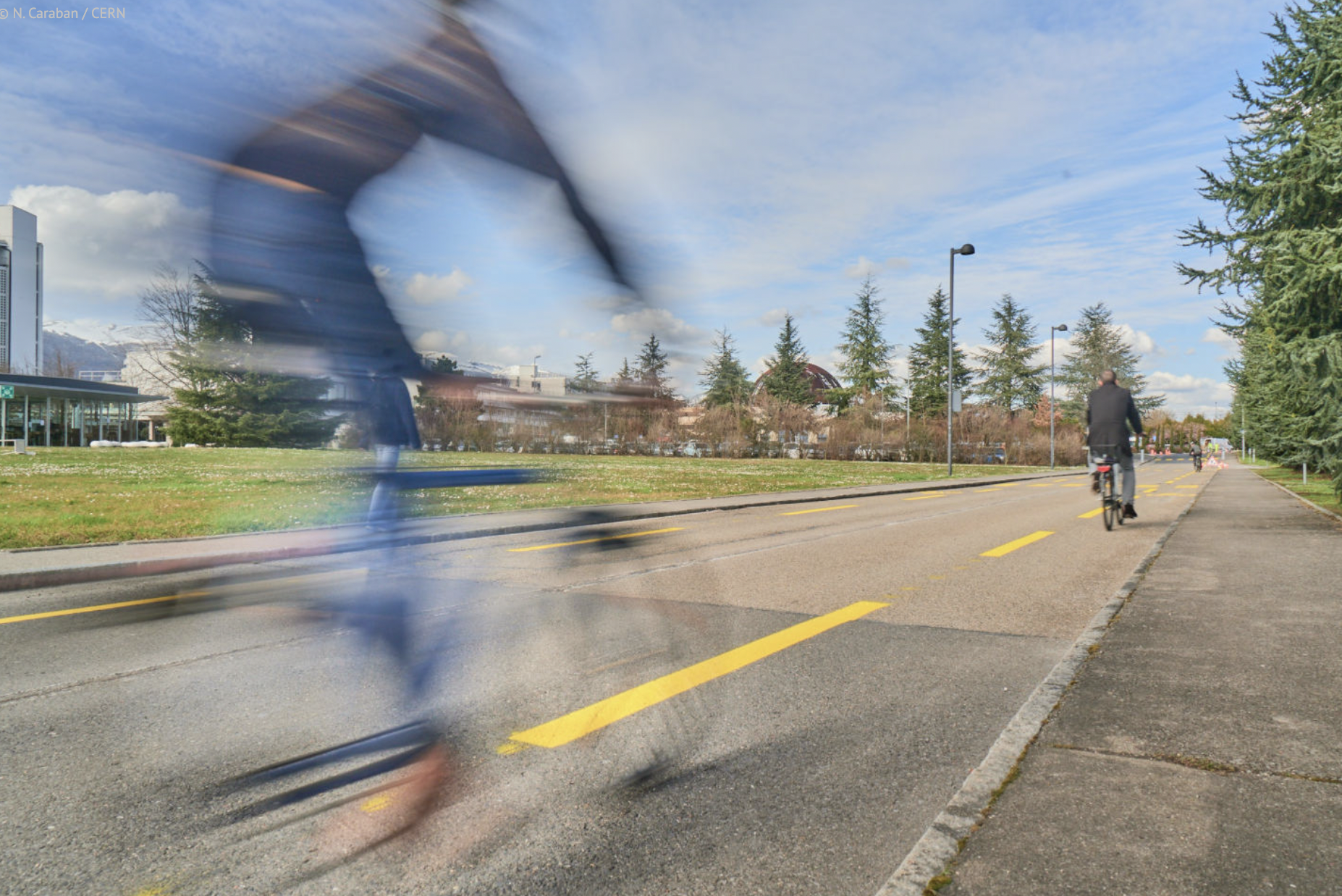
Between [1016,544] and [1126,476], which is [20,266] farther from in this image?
[1126,476]

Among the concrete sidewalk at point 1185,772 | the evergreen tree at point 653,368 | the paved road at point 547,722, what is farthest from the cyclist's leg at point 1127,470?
the evergreen tree at point 653,368

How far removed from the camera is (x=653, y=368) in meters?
2.00

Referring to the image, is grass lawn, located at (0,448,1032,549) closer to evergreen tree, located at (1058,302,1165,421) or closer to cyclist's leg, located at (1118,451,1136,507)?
cyclist's leg, located at (1118,451,1136,507)

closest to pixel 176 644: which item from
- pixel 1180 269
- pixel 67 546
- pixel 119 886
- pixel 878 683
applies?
pixel 119 886

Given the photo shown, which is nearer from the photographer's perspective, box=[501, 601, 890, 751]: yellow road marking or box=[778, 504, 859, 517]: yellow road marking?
box=[501, 601, 890, 751]: yellow road marking

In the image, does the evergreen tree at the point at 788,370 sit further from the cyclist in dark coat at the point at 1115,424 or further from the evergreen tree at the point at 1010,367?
the evergreen tree at the point at 1010,367

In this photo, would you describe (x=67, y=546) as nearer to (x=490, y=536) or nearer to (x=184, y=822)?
(x=490, y=536)

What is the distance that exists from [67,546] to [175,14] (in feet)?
31.1

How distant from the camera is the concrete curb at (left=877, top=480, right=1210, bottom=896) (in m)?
2.11

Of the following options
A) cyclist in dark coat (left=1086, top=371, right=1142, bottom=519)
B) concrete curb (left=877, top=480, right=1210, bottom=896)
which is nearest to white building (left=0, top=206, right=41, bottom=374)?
concrete curb (left=877, top=480, right=1210, bottom=896)

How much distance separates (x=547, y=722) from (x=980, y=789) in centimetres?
167

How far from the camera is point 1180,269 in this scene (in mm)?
16609

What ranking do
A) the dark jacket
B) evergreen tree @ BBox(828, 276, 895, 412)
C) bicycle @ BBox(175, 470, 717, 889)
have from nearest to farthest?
bicycle @ BBox(175, 470, 717, 889) → the dark jacket → evergreen tree @ BBox(828, 276, 895, 412)

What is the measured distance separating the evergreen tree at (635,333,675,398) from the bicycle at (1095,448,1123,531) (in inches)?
455
